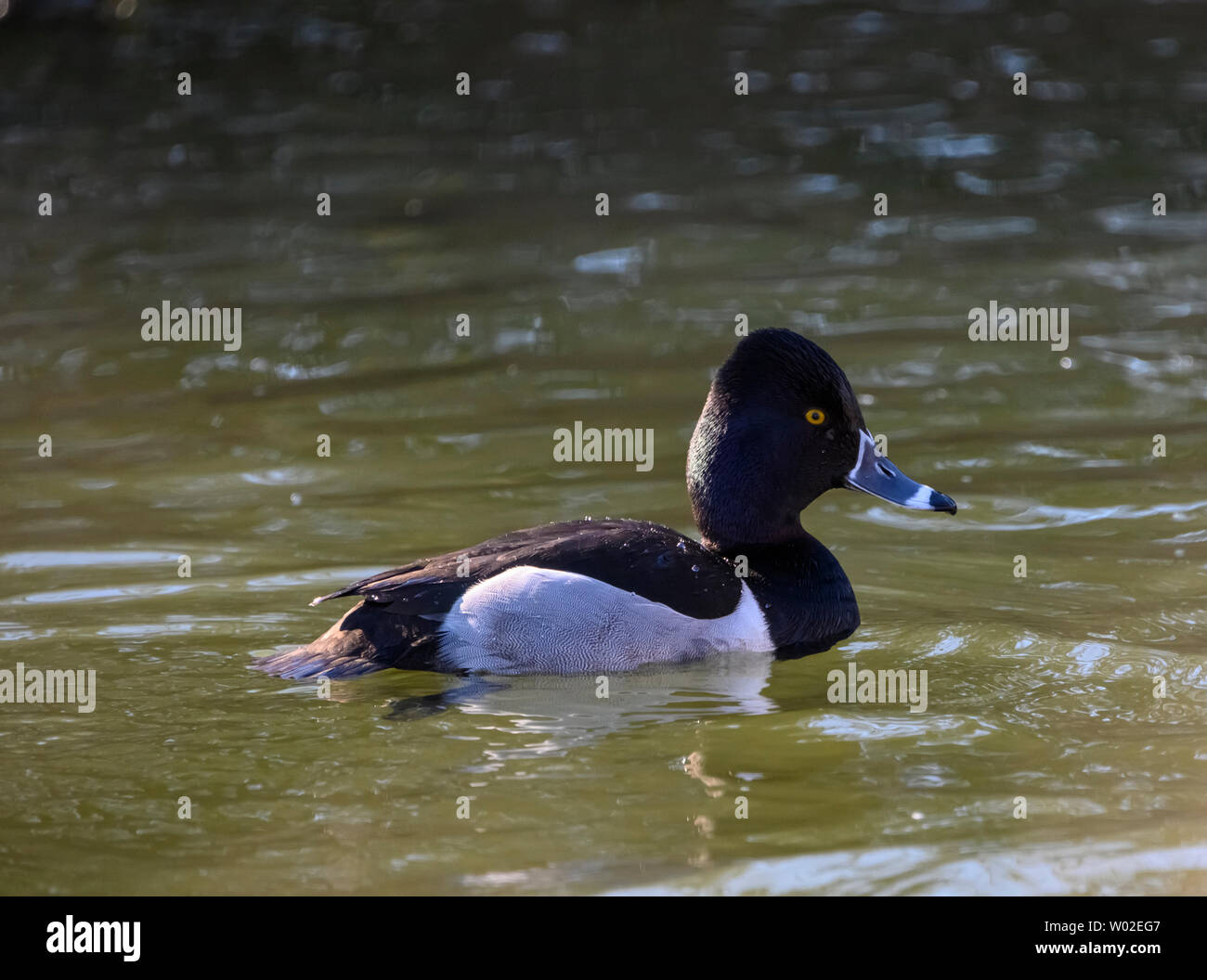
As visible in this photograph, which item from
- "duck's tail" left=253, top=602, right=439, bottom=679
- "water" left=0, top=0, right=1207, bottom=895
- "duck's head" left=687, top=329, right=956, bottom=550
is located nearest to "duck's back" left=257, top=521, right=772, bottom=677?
"duck's tail" left=253, top=602, right=439, bottom=679

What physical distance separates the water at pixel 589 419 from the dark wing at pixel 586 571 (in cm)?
31

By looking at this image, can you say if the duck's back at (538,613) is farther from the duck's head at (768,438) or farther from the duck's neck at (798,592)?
the duck's head at (768,438)

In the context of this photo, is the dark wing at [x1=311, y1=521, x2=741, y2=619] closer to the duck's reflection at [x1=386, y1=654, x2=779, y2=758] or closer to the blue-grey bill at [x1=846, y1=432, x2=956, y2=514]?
the duck's reflection at [x1=386, y1=654, x2=779, y2=758]

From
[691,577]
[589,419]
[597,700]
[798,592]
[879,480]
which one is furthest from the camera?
[589,419]

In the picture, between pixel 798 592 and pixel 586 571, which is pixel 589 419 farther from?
pixel 586 571

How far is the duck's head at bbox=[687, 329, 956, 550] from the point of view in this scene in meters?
6.58

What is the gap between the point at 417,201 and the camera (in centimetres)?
1411

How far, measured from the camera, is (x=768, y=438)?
260 inches

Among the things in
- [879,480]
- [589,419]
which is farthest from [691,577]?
[589,419]

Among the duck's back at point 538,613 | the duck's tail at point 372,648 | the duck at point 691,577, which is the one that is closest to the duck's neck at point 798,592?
the duck at point 691,577

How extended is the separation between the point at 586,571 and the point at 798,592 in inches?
36.0

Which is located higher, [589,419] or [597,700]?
[589,419]

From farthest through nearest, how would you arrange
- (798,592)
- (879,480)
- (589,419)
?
1. (589,419)
2. (879,480)
3. (798,592)

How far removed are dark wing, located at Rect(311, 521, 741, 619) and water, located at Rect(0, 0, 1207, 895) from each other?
307 millimetres
